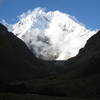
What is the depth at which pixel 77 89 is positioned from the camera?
12650 cm

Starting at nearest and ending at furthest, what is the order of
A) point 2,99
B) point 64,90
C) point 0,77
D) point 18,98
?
point 2,99, point 18,98, point 64,90, point 0,77

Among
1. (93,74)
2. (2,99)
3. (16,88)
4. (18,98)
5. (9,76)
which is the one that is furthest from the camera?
(9,76)

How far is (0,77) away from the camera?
174250 mm

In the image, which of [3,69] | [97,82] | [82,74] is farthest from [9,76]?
[97,82]

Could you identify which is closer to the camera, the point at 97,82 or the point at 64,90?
the point at 64,90

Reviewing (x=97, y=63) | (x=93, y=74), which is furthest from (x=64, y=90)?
(x=97, y=63)

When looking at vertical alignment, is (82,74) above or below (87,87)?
above

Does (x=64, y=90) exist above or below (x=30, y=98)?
above

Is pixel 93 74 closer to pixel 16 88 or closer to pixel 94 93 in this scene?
pixel 94 93

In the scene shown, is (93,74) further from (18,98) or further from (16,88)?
(18,98)

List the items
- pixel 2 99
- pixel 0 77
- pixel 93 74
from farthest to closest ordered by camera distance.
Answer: pixel 0 77 → pixel 93 74 → pixel 2 99

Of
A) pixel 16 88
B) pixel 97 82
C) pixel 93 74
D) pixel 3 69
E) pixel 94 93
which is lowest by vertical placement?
pixel 16 88

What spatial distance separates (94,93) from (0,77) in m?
71.8

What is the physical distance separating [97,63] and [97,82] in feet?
129
